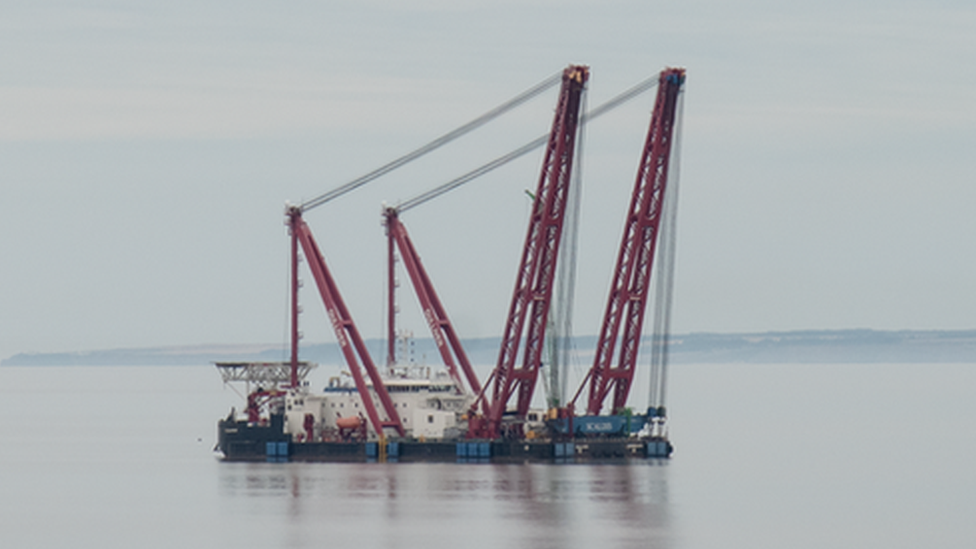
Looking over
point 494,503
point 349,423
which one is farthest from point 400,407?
point 494,503

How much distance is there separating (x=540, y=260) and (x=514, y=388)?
912 centimetres

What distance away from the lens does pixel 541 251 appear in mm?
113750

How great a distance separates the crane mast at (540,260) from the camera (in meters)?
113

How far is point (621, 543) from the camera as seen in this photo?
259 ft

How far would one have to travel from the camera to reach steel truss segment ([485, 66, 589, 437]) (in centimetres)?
11300

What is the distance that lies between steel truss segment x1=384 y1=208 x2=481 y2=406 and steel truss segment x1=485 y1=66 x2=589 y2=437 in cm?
854

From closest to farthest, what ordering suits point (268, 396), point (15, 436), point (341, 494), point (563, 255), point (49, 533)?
point (49, 533)
point (341, 494)
point (563, 255)
point (268, 396)
point (15, 436)

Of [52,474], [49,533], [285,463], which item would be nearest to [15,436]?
[52,474]

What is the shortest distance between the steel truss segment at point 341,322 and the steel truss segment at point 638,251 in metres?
14.3

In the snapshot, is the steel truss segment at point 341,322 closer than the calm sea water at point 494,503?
No

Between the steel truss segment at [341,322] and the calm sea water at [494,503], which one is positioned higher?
the steel truss segment at [341,322]

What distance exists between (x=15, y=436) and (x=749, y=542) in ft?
413

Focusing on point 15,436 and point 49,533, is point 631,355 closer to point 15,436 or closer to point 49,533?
point 49,533

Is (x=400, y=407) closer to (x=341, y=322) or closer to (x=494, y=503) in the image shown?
(x=341, y=322)
